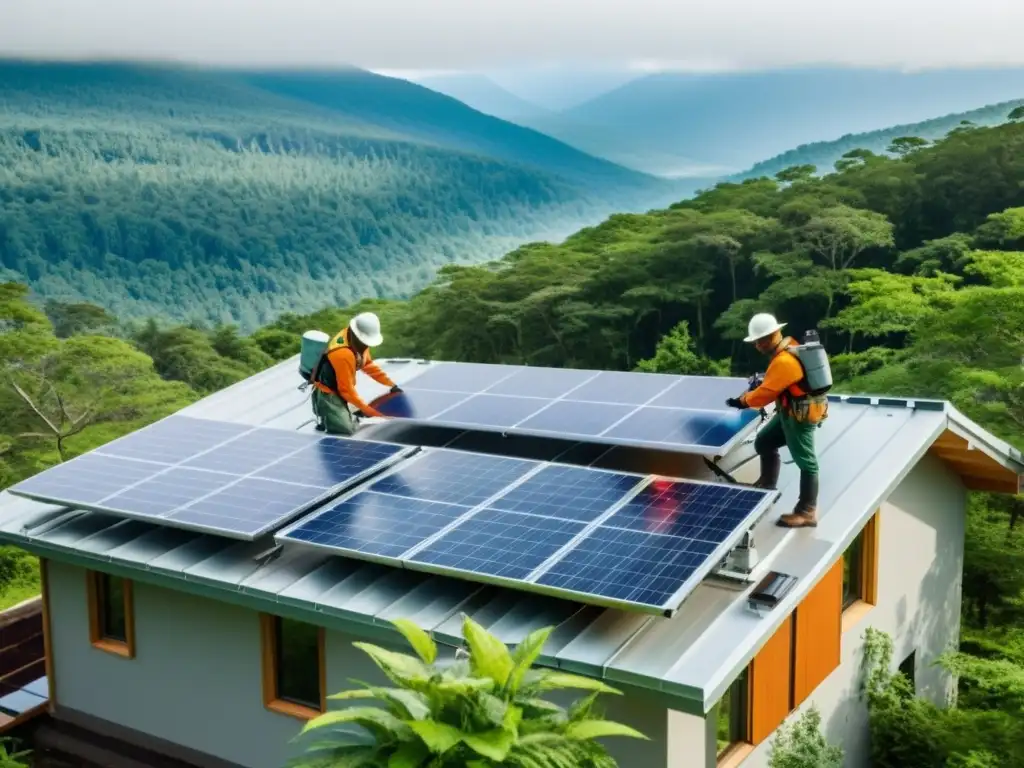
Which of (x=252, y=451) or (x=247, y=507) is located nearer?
(x=247, y=507)

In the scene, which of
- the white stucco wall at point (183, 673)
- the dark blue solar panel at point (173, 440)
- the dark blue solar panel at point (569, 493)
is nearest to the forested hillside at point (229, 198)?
the dark blue solar panel at point (173, 440)

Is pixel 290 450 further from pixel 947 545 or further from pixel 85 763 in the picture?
pixel 947 545

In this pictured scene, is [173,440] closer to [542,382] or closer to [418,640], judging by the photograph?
[542,382]

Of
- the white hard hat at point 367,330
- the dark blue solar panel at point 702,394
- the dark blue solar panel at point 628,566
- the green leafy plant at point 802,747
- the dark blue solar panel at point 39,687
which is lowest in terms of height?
the dark blue solar panel at point 39,687

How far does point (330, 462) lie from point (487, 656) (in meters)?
5.65

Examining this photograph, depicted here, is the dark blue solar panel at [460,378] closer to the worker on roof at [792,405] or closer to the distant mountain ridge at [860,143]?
the worker on roof at [792,405]

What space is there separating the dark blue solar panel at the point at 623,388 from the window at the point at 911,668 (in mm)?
5172

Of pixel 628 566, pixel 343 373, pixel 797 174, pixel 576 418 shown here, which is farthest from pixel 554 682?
pixel 797 174

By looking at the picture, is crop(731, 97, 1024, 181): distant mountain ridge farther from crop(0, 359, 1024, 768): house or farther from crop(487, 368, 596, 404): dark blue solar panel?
crop(0, 359, 1024, 768): house

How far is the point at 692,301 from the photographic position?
182 ft

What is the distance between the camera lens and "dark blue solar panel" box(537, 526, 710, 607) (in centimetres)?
852

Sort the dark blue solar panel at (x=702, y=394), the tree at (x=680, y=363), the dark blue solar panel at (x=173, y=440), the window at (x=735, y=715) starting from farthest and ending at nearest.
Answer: the tree at (x=680, y=363), the dark blue solar panel at (x=173, y=440), the dark blue solar panel at (x=702, y=394), the window at (x=735, y=715)

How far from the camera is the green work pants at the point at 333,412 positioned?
44.6ft

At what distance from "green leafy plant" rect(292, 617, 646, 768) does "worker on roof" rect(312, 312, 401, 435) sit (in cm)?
618
